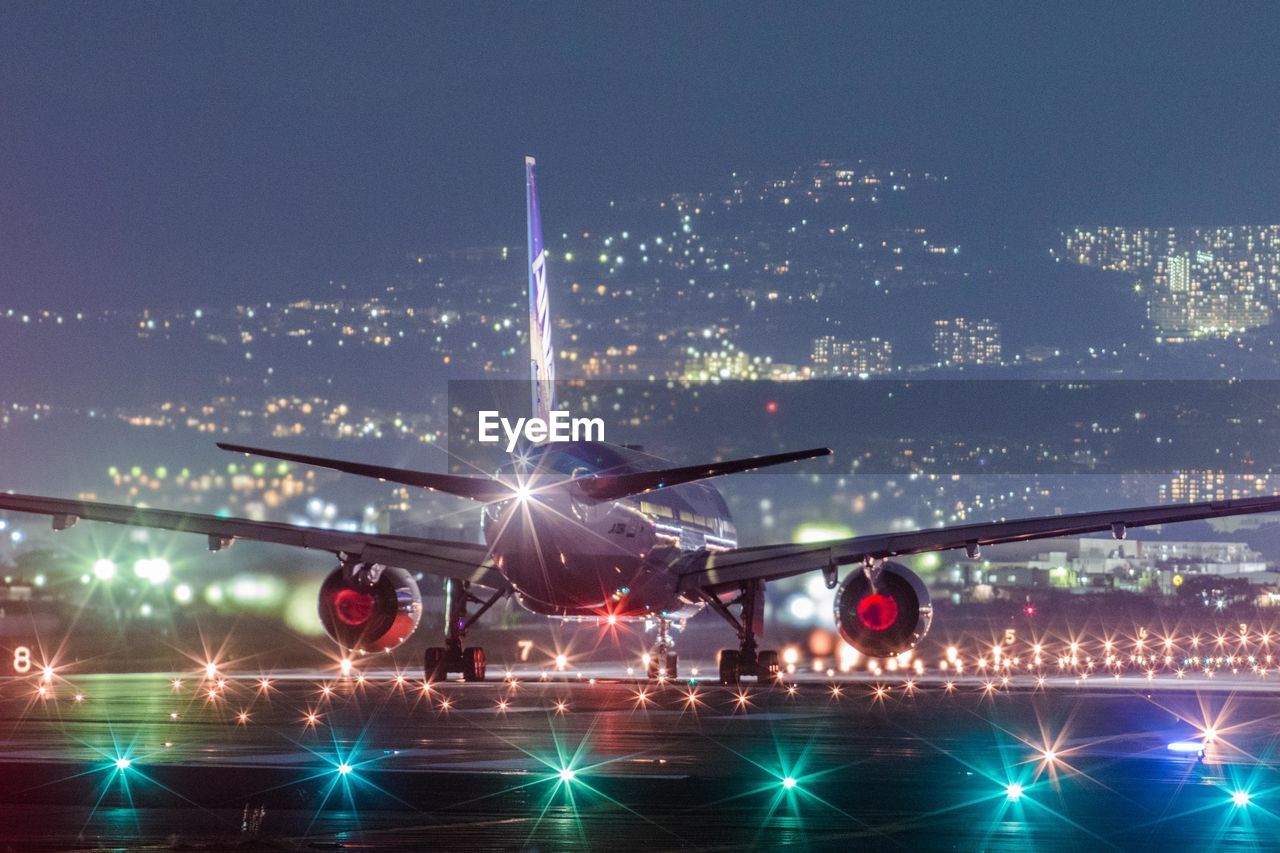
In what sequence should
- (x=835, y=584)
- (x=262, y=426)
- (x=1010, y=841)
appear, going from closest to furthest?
(x=1010, y=841) < (x=835, y=584) < (x=262, y=426)

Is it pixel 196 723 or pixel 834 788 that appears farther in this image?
pixel 196 723

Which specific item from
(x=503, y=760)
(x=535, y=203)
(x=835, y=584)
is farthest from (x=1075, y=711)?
(x=535, y=203)

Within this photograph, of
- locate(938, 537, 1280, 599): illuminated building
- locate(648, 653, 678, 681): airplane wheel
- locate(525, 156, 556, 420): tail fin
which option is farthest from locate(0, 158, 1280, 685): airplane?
locate(938, 537, 1280, 599): illuminated building

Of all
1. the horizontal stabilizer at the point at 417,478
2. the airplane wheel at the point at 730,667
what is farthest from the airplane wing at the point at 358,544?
the airplane wheel at the point at 730,667

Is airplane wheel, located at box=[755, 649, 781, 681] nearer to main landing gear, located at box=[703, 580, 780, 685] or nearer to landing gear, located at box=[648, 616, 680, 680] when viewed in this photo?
main landing gear, located at box=[703, 580, 780, 685]

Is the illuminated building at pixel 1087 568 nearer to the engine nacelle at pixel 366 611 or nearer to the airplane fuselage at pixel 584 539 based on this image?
the airplane fuselage at pixel 584 539

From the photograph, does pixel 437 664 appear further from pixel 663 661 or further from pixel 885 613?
pixel 885 613

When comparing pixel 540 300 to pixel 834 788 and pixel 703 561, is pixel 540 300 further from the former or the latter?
pixel 834 788

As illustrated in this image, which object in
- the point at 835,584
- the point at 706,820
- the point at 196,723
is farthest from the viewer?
the point at 835,584
